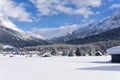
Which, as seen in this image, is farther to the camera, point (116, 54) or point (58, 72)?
point (116, 54)

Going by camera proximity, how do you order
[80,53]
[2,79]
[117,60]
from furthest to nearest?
[80,53], [117,60], [2,79]

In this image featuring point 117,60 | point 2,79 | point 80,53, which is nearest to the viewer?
point 2,79

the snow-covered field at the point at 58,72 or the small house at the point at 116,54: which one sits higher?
the small house at the point at 116,54

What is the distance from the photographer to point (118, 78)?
73.7 feet

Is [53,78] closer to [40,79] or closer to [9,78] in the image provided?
[40,79]

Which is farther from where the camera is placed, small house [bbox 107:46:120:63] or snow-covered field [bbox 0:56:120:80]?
small house [bbox 107:46:120:63]

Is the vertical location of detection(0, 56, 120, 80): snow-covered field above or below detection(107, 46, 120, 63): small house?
below

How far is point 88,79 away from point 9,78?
6052mm

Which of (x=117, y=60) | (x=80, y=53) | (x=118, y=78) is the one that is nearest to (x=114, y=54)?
(x=117, y=60)

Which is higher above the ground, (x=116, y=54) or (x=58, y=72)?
(x=116, y=54)

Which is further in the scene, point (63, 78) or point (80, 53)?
point (80, 53)

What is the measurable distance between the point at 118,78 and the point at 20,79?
747cm

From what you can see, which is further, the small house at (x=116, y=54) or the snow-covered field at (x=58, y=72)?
the small house at (x=116, y=54)

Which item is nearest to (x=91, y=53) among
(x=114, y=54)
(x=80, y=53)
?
(x=80, y=53)
